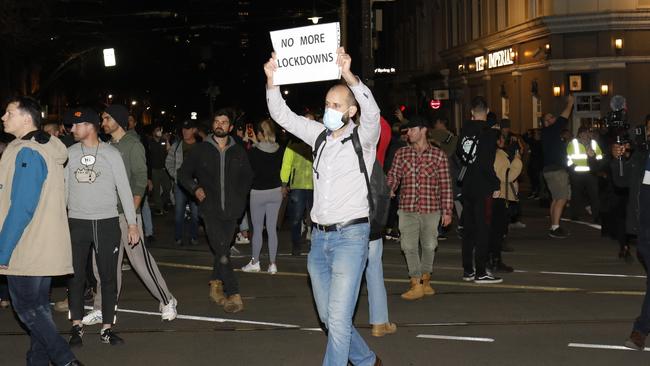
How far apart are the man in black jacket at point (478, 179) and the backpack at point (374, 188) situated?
4.60m

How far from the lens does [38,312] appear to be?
7391 mm

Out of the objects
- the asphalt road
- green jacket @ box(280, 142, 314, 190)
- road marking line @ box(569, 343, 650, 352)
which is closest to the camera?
the asphalt road

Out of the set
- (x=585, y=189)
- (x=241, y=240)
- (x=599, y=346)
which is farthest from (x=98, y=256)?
(x=585, y=189)

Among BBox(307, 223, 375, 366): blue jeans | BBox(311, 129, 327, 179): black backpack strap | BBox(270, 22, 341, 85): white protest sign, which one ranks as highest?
BBox(270, 22, 341, 85): white protest sign

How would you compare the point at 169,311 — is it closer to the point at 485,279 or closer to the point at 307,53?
the point at 307,53

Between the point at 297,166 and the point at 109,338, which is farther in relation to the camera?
the point at 297,166

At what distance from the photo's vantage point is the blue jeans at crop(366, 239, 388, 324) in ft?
29.3

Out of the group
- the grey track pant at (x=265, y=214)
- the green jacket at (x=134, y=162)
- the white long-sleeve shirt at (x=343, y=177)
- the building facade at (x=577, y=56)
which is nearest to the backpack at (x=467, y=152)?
the grey track pant at (x=265, y=214)

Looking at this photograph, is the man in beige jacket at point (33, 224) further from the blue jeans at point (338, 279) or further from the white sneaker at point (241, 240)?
the white sneaker at point (241, 240)

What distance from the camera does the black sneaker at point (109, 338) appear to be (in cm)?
901

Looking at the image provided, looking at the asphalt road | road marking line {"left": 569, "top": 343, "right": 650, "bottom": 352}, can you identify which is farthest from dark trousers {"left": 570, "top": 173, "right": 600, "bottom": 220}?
road marking line {"left": 569, "top": 343, "right": 650, "bottom": 352}

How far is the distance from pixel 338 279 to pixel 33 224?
2177mm

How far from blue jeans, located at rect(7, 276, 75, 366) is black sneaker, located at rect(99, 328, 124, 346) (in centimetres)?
142

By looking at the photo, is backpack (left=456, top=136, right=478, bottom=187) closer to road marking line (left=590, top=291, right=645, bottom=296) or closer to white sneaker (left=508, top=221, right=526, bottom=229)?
road marking line (left=590, top=291, right=645, bottom=296)
